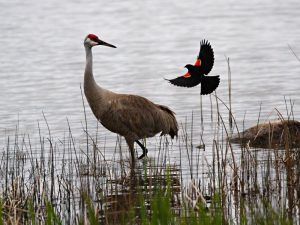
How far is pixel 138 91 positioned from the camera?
15.6m

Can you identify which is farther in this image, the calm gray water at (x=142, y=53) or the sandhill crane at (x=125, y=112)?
the calm gray water at (x=142, y=53)

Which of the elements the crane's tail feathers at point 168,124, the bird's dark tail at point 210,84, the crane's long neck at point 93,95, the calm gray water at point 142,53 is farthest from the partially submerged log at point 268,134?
the bird's dark tail at point 210,84

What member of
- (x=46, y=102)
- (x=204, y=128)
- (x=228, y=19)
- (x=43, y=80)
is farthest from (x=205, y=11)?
(x=204, y=128)

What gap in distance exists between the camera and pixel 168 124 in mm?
11438

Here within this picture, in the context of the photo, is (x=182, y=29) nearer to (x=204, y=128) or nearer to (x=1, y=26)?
(x=1, y=26)

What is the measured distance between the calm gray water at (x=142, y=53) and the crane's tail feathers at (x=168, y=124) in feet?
3.41

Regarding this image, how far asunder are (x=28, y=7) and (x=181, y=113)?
1408cm

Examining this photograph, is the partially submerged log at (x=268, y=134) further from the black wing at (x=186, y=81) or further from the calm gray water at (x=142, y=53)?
the black wing at (x=186, y=81)

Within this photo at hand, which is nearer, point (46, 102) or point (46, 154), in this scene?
point (46, 154)

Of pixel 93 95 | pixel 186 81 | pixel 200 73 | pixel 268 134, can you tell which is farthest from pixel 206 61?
pixel 268 134

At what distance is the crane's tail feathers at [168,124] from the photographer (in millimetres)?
11391

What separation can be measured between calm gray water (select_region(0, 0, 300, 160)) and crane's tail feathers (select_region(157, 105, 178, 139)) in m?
1.04

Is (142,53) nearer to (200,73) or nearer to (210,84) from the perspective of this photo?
(200,73)

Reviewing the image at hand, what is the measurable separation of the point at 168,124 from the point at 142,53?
852 centimetres
